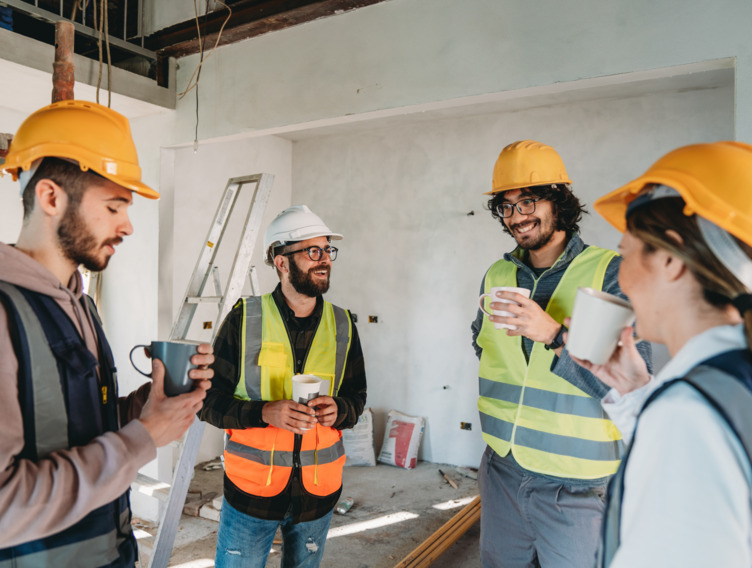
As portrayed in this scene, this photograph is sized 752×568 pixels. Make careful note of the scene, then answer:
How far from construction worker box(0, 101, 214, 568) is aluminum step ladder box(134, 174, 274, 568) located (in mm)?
1394

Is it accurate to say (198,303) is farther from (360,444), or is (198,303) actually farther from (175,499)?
(360,444)

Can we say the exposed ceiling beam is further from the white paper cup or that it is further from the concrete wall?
the white paper cup

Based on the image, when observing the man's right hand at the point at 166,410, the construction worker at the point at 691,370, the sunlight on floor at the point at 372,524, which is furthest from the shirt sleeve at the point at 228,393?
the sunlight on floor at the point at 372,524

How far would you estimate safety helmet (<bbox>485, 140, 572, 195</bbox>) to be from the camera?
1941mm

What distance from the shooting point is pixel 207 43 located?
3.07 m

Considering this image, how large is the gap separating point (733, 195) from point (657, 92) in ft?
13.5

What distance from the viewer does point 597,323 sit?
1121 mm

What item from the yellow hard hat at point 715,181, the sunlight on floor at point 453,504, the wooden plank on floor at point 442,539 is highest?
the yellow hard hat at point 715,181

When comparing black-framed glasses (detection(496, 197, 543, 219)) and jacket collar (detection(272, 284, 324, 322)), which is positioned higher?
black-framed glasses (detection(496, 197, 543, 219))

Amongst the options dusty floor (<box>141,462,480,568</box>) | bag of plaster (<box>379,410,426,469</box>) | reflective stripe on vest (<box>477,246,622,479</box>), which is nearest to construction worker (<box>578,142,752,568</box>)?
reflective stripe on vest (<box>477,246,622,479</box>)

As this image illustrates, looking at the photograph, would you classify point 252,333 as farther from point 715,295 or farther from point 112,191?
point 715,295

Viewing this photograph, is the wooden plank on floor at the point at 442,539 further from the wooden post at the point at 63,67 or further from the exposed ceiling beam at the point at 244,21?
the exposed ceiling beam at the point at 244,21

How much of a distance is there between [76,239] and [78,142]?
22cm

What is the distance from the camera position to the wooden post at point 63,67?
6.30 feet
